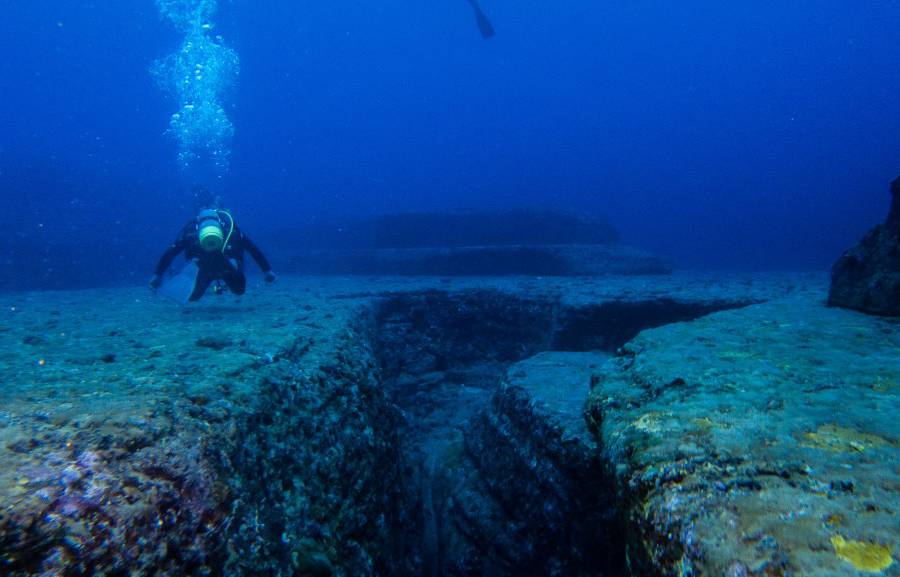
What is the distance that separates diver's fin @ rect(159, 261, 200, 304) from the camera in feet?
20.1

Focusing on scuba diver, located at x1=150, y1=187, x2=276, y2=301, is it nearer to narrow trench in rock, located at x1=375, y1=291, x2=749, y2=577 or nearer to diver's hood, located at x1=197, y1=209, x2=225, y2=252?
diver's hood, located at x1=197, y1=209, x2=225, y2=252

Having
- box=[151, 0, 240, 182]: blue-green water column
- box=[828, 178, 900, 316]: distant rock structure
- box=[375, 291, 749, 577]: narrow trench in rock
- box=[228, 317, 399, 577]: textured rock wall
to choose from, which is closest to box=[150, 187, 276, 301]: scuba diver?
box=[375, 291, 749, 577]: narrow trench in rock

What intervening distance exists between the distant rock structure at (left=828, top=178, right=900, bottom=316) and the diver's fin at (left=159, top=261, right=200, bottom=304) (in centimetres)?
704

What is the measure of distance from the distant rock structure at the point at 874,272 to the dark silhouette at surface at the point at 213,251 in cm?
592

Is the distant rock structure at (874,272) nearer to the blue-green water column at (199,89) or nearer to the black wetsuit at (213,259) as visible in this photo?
the black wetsuit at (213,259)

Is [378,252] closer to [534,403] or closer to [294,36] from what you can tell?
[534,403]

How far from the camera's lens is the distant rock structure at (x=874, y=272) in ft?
10.5

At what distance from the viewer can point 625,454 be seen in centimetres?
162

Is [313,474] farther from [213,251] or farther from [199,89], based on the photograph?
[199,89]

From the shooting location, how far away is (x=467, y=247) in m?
11.7

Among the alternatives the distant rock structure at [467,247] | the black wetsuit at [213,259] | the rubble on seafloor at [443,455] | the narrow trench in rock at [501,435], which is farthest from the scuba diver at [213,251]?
the distant rock structure at [467,247]

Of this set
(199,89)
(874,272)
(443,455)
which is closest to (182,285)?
(443,455)

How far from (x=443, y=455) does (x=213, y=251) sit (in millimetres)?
3489

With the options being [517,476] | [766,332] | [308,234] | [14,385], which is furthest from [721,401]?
[308,234]
